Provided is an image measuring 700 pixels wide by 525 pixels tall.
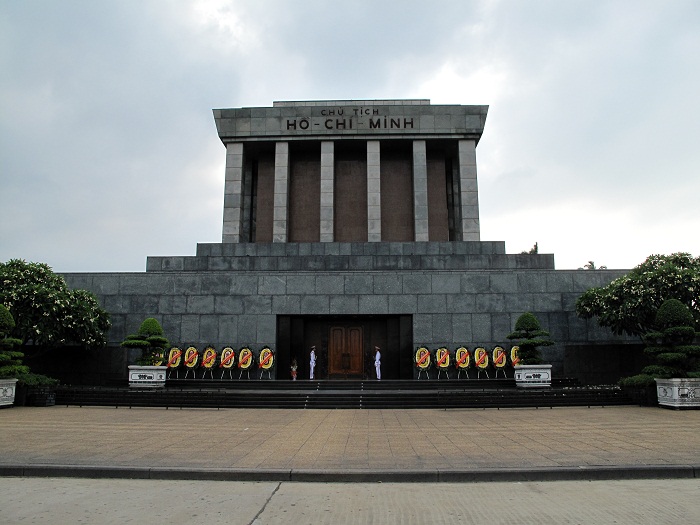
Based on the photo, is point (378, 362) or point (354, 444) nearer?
point (354, 444)

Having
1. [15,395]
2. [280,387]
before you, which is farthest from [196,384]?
[15,395]

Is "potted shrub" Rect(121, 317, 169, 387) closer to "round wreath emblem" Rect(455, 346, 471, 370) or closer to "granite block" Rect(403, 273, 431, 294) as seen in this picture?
"granite block" Rect(403, 273, 431, 294)

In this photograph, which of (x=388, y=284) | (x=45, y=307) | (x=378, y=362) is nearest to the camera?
(x=45, y=307)

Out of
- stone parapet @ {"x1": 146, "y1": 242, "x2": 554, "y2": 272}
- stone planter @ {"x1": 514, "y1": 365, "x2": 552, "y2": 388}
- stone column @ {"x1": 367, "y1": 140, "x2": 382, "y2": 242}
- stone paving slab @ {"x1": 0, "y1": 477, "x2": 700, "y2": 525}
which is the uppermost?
stone column @ {"x1": 367, "y1": 140, "x2": 382, "y2": 242}

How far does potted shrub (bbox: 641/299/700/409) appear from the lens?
1836 centimetres

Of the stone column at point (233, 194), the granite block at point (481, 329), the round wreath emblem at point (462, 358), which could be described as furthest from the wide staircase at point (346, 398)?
the stone column at point (233, 194)

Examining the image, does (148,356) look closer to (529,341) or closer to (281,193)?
(281,193)

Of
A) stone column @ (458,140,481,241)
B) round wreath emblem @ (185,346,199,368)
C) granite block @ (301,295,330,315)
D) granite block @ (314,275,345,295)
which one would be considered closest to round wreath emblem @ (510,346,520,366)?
granite block @ (314,275,345,295)

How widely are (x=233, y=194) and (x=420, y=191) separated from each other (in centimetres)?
1193

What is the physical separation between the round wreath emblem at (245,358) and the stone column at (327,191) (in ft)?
34.0

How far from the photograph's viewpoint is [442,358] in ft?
81.5

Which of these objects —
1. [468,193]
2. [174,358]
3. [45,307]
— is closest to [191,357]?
[174,358]

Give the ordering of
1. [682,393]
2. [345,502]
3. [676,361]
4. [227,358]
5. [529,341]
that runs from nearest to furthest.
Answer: [345,502]
[682,393]
[676,361]
[529,341]
[227,358]

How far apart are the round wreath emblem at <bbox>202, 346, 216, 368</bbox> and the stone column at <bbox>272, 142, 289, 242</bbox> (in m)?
10.2
